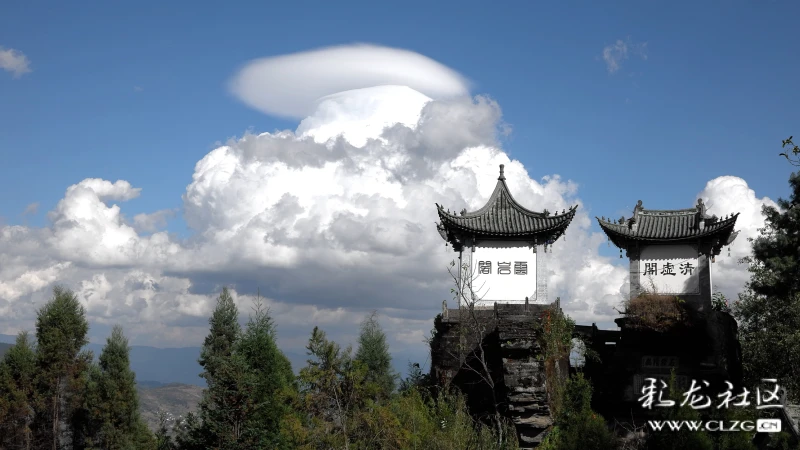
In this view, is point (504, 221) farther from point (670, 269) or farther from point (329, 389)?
point (329, 389)

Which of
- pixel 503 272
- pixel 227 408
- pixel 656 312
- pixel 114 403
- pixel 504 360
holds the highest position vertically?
pixel 503 272

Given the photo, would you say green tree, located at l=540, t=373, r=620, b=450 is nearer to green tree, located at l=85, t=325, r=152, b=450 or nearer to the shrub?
the shrub

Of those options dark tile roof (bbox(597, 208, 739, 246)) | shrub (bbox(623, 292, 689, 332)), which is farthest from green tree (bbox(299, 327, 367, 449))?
dark tile roof (bbox(597, 208, 739, 246))

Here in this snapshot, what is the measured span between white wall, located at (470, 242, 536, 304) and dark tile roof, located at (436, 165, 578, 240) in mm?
666

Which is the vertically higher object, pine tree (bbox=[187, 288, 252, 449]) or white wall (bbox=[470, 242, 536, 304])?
white wall (bbox=[470, 242, 536, 304])

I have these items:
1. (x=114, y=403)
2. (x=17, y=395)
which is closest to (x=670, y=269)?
(x=114, y=403)

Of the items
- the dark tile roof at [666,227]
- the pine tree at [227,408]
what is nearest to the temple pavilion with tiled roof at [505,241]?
the dark tile roof at [666,227]

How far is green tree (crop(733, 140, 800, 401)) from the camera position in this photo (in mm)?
24859

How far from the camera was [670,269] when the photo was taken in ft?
102

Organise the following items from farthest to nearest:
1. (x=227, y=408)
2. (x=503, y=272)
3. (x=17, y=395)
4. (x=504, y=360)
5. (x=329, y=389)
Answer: (x=17, y=395) → (x=503, y=272) → (x=504, y=360) → (x=227, y=408) → (x=329, y=389)

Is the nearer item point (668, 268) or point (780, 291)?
point (780, 291)

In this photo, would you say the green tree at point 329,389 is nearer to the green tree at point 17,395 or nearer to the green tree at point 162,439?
the green tree at point 162,439

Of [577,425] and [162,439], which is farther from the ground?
[577,425]

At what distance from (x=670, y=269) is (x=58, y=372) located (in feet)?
93.7
